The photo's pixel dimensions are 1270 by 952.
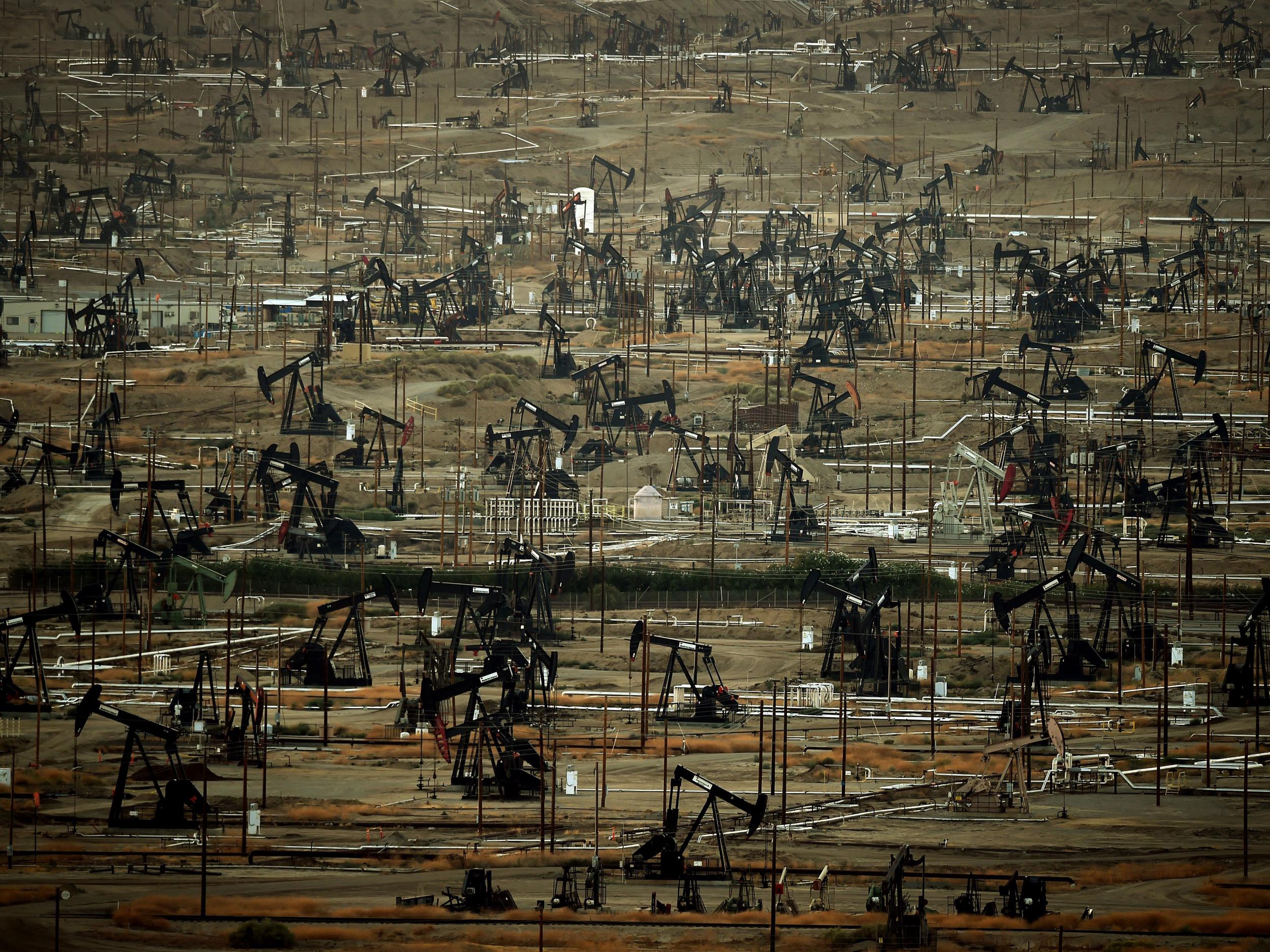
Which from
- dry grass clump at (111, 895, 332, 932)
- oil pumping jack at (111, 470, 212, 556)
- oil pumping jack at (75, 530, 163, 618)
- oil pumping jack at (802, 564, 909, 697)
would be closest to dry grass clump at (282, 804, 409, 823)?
dry grass clump at (111, 895, 332, 932)

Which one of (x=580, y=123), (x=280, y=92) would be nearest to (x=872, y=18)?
(x=580, y=123)

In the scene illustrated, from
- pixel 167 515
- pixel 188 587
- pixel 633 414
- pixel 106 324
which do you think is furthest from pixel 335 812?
pixel 106 324

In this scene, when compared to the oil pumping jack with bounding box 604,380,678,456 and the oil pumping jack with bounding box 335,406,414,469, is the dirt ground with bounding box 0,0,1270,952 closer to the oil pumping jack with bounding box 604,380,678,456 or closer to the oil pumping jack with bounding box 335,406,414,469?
the oil pumping jack with bounding box 335,406,414,469

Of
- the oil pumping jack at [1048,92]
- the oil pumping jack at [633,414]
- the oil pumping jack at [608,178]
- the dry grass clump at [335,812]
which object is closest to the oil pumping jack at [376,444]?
the oil pumping jack at [633,414]

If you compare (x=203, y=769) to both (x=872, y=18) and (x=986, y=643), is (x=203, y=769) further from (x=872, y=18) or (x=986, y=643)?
(x=872, y=18)

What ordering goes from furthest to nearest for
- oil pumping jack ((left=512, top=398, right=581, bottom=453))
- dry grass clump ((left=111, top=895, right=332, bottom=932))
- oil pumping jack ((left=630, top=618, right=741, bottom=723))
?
1. oil pumping jack ((left=512, top=398, right=581, bottom=453))
2. oil pumping jack ((left=630, top=618, right=741, bottom=723))
3. dry grass clump ((left=111, top=895, right=332, bottom=932))

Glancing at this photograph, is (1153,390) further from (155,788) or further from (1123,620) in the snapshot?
(155,788)
